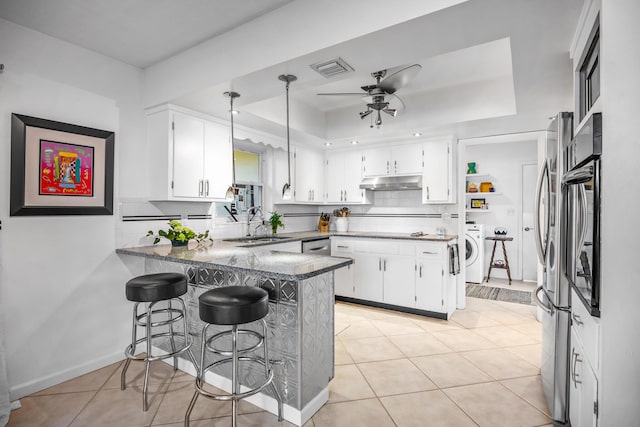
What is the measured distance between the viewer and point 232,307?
5.37ft

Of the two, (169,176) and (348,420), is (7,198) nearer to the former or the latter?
(169,176)

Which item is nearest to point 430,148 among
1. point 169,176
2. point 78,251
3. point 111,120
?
point 169,176

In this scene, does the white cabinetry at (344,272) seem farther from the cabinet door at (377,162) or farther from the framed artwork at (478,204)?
the framed artwork at (478,204)

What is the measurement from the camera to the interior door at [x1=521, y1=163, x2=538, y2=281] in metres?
5.64

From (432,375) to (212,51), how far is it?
294cm

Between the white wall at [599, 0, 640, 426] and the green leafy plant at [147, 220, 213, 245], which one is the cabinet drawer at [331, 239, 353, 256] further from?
the white wall at [599, 0, 640, 426]

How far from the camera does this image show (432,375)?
250 centimetres

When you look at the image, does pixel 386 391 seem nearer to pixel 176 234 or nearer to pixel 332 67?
pixel 176 234

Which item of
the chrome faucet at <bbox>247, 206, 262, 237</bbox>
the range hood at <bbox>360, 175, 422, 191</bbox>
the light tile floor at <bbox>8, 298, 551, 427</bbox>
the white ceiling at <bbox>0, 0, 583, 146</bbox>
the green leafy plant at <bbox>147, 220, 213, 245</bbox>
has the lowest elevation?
the light tile floor at <bbox>8, 298, 551, 427</bbox>

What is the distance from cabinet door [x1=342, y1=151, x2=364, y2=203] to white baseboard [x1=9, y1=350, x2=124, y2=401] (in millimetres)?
3261

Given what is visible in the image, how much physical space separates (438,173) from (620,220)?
2.99 metres

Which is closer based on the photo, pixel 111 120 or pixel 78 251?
pixel 78 251

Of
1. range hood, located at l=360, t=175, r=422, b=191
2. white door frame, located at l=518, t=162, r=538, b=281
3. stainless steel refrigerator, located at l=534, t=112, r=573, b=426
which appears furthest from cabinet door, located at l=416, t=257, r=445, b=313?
white door frame, located at l=518, t=162, r=538, b=281

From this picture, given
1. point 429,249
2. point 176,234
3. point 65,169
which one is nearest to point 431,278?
point 429,249
